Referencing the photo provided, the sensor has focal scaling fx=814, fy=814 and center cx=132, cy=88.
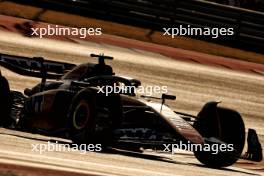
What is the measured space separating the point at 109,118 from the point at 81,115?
401 millimetres

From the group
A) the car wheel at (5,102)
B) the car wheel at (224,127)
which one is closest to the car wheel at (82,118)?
the car wheel at (5,102)

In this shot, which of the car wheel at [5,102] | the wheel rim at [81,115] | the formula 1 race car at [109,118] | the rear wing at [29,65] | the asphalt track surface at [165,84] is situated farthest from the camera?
the rear wing at [29,65]

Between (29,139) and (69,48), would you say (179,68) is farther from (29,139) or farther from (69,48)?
(29,139)

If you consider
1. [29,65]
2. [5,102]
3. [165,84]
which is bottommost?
[5,102]

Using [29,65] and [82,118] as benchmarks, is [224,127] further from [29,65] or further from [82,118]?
[29,65]

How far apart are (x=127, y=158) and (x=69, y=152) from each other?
0.93 meters

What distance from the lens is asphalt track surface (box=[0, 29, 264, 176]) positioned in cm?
1066

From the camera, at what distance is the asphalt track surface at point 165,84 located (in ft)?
35.0

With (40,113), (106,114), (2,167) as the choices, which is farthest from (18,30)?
(2,167)

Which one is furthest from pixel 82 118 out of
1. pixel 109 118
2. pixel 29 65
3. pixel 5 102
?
pixel 29 65

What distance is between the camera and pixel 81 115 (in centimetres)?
1127

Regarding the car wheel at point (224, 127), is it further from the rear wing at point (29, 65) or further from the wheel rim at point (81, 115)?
the rear wing at point (29, 65)

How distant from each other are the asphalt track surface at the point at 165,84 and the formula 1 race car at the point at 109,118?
0.81 feet

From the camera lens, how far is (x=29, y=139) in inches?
447
